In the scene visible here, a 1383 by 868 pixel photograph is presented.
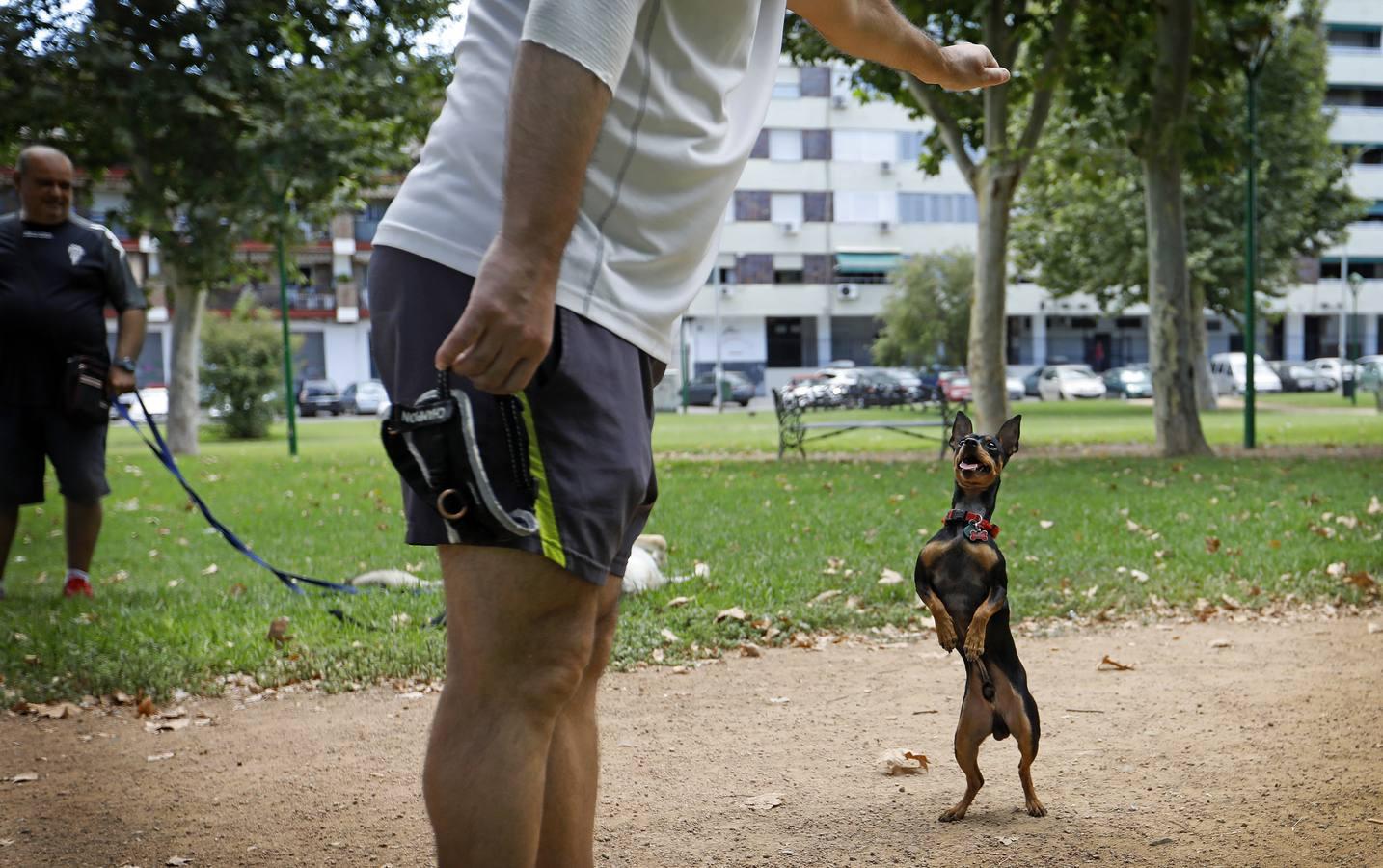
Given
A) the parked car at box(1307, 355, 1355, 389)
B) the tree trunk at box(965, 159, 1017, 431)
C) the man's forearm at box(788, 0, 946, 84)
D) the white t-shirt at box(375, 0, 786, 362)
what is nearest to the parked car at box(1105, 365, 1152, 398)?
the parked car at box(1307, 355, 1355, 389)

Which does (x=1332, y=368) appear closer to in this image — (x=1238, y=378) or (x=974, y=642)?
(x=1238, y=378)

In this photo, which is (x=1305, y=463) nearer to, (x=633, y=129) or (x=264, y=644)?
(x=264, y=644)

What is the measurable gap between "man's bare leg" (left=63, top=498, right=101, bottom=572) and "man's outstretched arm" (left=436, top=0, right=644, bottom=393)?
5395 millimetres

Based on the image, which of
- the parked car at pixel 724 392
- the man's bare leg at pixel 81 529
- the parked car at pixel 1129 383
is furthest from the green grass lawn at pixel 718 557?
the parked car at pixel 724 392

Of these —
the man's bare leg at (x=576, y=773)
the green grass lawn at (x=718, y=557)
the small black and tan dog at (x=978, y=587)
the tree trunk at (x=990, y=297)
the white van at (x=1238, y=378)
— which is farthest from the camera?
the white van at (x=1238, y=378)

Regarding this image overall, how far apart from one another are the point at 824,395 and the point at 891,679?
15431mm

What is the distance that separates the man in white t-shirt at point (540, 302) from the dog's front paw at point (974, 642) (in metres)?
1.17

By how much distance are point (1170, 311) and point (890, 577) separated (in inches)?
412

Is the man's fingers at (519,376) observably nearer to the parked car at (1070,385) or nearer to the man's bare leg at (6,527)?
the man's bare leg at (6,527)

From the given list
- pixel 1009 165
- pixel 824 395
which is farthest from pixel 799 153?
pixel 1009 165

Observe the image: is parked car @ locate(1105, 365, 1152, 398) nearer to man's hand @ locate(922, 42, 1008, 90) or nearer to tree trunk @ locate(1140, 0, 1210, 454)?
tree trunk @ locate(1140, 0, 1210, 454)

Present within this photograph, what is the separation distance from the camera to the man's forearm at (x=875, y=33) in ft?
7.93

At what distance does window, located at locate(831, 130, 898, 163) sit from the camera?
61938 mm

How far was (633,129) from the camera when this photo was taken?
1.82 m
